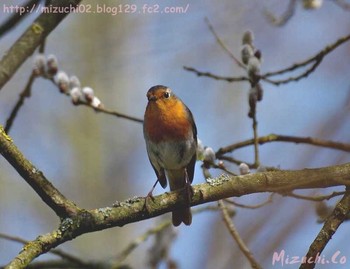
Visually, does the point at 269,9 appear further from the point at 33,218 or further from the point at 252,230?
the point at 33,218

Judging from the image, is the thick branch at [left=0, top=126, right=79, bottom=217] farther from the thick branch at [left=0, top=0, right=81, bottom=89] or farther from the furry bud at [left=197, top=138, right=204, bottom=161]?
the furry bud at [left=197, top=138, right=204, bottom=161]

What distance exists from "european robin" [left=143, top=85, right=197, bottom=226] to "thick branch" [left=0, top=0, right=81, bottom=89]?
958 millimetres

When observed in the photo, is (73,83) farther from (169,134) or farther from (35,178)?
(35,178)

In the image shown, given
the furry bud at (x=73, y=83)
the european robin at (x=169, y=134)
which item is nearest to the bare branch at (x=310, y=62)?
the european robin at (x=169, y=134)

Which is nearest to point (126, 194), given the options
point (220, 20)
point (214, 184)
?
point (220, 20)

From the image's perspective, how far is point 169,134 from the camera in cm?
397

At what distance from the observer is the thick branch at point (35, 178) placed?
2484 millimetres

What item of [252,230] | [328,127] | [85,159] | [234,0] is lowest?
[252,230]

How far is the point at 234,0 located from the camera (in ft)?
14.9

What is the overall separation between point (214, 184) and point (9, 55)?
1.24 meters

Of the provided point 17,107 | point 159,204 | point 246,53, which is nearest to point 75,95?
point 17,107

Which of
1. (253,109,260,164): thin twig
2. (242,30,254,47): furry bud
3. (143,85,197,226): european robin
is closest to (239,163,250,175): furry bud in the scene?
(253,109,260,164): thin twig

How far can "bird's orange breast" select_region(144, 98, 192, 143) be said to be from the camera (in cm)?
396

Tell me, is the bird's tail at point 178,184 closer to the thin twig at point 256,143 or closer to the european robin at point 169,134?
the european robin at point 169,134
